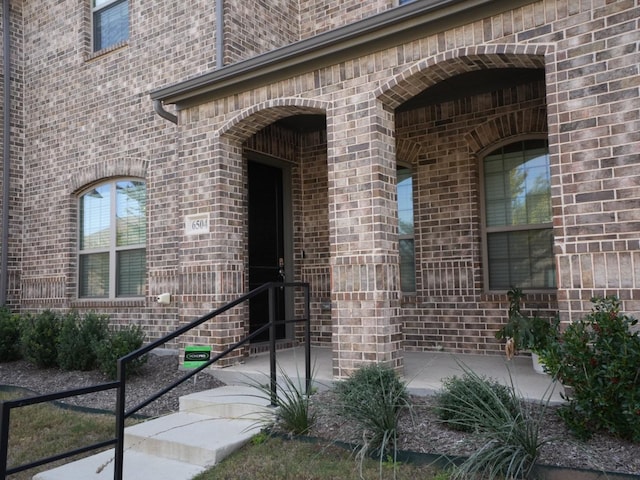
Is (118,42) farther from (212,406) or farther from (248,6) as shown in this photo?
(212,406)

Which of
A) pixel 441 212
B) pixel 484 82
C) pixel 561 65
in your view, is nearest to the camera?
pixel 561 65

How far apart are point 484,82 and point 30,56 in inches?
354

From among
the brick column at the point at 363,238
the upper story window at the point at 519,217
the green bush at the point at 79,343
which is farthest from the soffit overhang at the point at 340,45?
A: the green bush at the point at 79,343

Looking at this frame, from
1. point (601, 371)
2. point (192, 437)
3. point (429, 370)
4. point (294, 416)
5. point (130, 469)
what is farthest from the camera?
point (429, 370)

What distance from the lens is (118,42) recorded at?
1004cm

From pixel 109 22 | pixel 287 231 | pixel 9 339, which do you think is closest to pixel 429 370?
pixel 287 231

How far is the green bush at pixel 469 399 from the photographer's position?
3969 mm

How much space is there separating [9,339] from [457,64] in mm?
7695

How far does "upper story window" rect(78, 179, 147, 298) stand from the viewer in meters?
9.62

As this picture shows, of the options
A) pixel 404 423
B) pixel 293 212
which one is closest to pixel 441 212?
pixel 293 212

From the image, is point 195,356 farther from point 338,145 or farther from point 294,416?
point 338,145

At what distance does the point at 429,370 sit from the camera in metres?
6.06

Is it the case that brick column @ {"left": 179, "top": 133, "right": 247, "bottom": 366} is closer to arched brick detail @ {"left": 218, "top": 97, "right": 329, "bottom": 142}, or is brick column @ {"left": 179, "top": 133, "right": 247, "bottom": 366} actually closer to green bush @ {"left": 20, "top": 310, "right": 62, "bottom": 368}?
arched brick detail @ {"left": 218, "top": 97, "right": 329, "bottom": 142}

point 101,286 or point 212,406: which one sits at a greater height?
point 101,286
